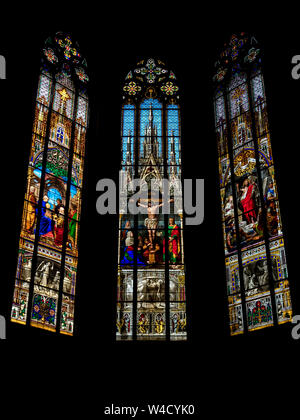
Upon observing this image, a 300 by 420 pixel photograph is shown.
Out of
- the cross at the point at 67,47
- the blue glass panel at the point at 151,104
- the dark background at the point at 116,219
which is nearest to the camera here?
the dark background at the point at 116,219

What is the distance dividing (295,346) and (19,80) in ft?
27.4

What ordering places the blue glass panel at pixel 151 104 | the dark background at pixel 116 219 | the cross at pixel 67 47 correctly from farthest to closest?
the cross at pixel 67 47 < the blue glass panel at pixel 151 104 < the dark background at pixel 116 219

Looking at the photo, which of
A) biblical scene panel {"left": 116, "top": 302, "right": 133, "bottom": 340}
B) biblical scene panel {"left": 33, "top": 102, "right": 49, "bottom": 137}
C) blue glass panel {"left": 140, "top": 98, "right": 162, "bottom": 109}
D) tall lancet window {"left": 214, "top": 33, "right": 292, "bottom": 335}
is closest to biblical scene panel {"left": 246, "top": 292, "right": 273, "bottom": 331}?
tall lancet window {"left": 214, "top": 33, "right": 292, "bottom": 335}

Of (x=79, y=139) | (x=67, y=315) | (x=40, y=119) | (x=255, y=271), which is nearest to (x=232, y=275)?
(x=255, y=271)

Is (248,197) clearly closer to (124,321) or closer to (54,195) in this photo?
(124,321)

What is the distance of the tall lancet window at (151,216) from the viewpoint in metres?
13.5

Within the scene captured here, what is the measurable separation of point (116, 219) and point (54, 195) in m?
1.45

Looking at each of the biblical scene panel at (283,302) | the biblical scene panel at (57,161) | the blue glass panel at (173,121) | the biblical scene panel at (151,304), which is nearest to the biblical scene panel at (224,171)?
the blue glass panel at (173,121)

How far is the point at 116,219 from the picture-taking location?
14.7 meters

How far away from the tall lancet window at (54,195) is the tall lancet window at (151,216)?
107 cm

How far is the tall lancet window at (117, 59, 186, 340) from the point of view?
1347 centimetres

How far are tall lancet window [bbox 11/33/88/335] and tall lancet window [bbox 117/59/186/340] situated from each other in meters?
1.07

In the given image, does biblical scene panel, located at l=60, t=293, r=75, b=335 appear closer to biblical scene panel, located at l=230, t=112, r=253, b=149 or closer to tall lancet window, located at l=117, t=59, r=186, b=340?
tall lancet window, located at l=117, t=59, r=186, b=340

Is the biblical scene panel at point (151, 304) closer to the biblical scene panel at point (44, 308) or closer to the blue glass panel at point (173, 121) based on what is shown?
the biblical scene panel at point (44, 308)
